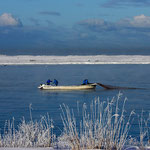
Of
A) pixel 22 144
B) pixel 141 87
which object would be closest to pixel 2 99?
pixel 141 87

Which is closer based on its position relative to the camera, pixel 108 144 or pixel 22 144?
pixel 108 144

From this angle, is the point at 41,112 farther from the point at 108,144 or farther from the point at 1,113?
the point at 108,144

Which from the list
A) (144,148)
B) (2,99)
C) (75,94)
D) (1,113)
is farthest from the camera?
Result: (75,94)

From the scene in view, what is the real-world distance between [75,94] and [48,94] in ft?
6.63

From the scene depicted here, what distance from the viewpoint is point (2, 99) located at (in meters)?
23.8

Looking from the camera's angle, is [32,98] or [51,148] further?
[32,98]

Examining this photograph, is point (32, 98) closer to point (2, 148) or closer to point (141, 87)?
point (141, 87)

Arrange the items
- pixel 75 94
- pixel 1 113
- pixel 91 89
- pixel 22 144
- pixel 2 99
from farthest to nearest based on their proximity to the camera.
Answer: pixel 91 89 → pixel 75 94 → pixel 2 99 → pixel 1 113 → pixel 22 144

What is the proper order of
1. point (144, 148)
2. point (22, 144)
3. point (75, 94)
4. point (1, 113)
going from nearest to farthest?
point (144, 148) → point (22, 144) → point (1, 113) → point (75, 94)

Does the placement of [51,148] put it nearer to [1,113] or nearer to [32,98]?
[1,113]

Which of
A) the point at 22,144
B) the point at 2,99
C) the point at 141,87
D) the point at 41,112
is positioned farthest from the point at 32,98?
the point at 22,144

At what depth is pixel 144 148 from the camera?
859 centimetres

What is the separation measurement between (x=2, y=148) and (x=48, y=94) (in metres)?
18.1

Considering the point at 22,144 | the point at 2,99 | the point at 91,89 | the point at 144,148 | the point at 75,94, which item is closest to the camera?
the point at 144,148
